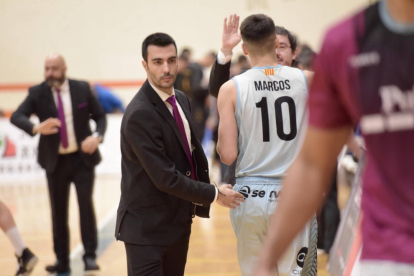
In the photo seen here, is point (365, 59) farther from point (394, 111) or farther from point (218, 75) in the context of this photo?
point (218, 75)

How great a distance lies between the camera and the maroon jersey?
1299mm

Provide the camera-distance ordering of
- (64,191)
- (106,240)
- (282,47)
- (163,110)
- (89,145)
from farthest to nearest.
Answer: (106,240), (64,191), (89,145), (282,47), (163,110)

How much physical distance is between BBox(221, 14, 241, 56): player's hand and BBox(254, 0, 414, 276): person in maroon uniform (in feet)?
7.87

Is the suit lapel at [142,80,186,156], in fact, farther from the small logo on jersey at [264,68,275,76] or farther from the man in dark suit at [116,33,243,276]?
the small logo on jersey at [264,68,275,76]

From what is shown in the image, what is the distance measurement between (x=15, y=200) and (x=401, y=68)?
9.43 meters

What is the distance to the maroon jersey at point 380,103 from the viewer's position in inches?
51.1

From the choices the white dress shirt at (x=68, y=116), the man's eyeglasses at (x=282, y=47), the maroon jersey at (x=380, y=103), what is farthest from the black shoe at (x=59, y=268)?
the maroon jersey at (x=380, y=103)

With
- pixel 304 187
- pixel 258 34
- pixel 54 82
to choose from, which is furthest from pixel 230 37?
pixel 54 82

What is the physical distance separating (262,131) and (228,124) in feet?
0.71

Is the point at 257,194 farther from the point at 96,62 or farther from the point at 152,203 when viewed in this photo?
the point at 96,62

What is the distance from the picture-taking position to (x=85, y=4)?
16109 mm

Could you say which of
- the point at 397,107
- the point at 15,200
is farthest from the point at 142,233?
the point at 15,200

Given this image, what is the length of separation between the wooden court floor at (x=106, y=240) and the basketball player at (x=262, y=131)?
235 cm

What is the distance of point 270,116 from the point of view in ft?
11.2
